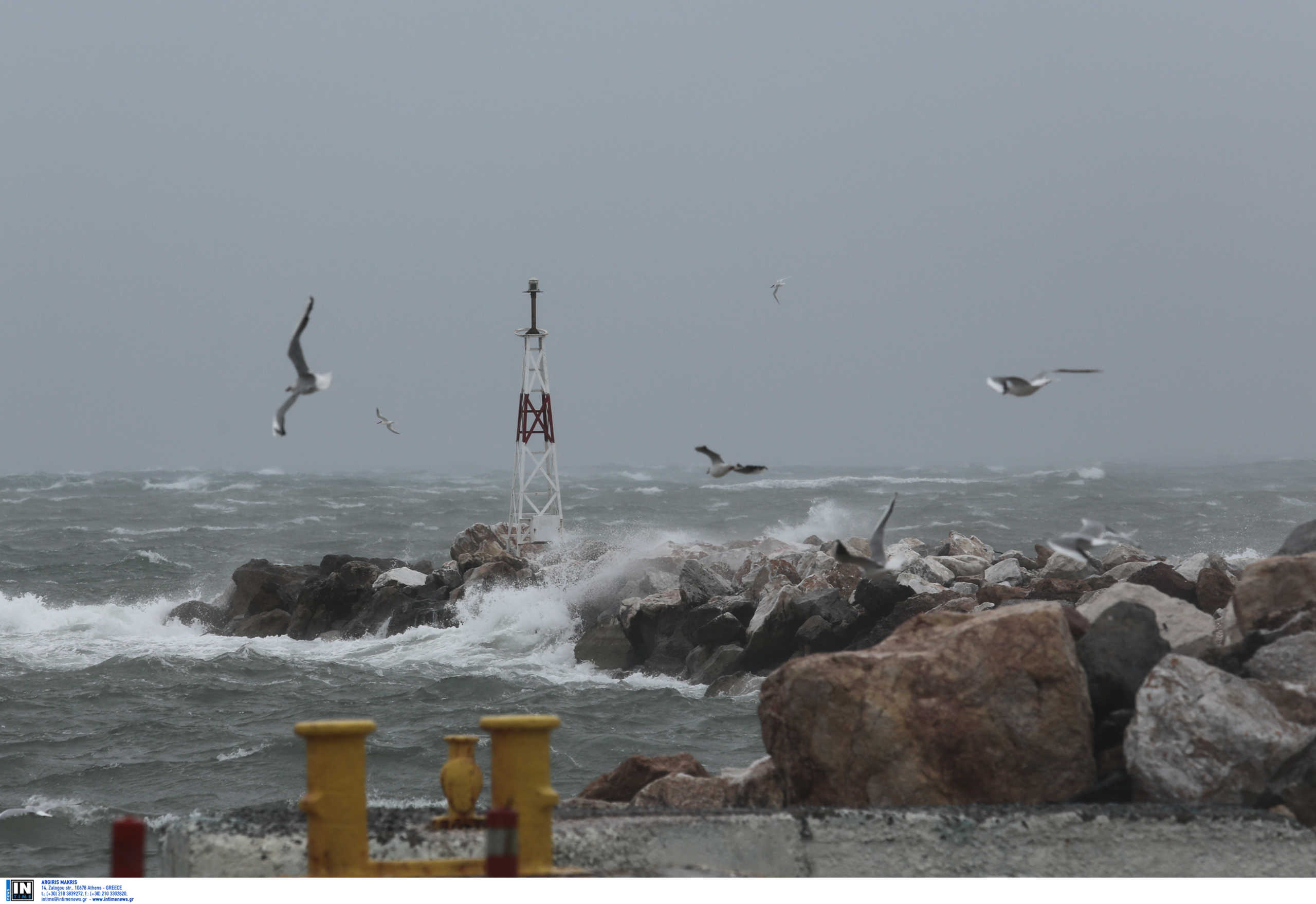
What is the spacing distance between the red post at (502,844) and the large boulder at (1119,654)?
3.85m

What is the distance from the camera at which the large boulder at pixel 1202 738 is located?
6.89 m

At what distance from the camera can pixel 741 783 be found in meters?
7.88

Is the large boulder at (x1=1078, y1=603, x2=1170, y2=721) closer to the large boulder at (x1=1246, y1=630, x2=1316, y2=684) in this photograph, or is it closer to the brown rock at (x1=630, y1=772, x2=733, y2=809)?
the large boulder at (x1=1246, y1=630, x2=1316, y2=684)

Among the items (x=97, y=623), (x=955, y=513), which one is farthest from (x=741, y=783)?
(x=955, y=513)

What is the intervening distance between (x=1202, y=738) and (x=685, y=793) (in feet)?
9.59

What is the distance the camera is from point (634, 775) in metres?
8.59

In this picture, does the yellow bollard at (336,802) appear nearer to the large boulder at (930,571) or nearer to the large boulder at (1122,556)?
the large boulder at (930,571)

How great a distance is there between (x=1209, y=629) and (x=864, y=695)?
2.94 metres

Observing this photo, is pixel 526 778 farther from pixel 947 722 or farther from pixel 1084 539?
pixel 1084 539

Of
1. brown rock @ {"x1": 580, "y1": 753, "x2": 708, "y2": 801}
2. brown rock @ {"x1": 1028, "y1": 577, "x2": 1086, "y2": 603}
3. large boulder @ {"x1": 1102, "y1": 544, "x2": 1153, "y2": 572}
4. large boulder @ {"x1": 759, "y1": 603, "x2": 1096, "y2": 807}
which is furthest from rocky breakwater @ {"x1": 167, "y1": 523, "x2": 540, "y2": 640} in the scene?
large boulder @ {"x1": 759, "y1": 603, "x2": 1096, "y2": 807}

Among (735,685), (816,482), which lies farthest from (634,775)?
(816,482)

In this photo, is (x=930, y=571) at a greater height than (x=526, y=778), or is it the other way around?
(x=526, y=778)

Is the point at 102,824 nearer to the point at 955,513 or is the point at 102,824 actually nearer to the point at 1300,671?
the point at 1300,671

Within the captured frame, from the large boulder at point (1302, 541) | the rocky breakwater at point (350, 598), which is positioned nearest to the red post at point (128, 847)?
the large boulder at point (1302, 541)
